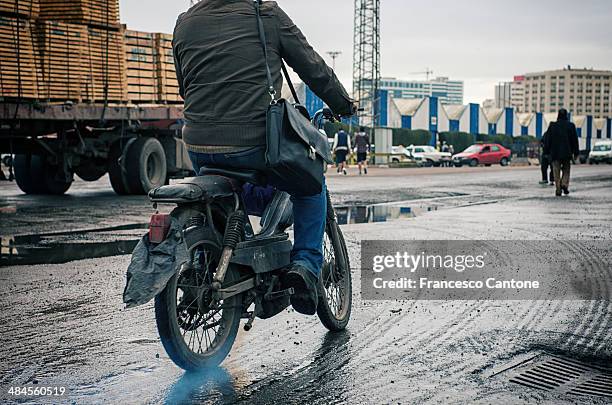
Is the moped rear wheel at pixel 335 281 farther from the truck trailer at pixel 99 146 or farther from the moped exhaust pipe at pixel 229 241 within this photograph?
the truck trailer at pixel 99 146

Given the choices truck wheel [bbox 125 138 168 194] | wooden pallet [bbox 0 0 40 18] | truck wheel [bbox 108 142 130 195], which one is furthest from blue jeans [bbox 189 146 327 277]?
truck wheel [bbox 108 142 130 195]

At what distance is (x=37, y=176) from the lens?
18656mm

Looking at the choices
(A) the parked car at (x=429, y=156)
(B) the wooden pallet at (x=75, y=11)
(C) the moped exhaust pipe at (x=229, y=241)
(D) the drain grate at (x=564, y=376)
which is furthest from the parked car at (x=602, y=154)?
(C) the moped exhaust pipe at (x=229, y=241)

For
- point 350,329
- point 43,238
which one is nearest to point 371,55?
point 43,238

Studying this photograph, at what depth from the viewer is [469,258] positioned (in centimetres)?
911

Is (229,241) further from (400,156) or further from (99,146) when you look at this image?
(400,156)

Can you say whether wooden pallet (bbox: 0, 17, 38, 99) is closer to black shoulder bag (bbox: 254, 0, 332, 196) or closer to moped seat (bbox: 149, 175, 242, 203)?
black shoulder bag (bbox: 254, 0, 332, 196)

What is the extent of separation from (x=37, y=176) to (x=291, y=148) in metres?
14.8

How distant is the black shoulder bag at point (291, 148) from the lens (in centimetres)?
478

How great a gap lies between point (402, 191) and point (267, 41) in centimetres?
1626

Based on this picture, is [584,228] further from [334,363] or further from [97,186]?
[97,186]

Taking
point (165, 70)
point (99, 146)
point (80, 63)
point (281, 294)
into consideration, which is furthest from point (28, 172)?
point (281, 294)

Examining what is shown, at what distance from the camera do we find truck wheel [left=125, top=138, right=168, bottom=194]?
1794cm

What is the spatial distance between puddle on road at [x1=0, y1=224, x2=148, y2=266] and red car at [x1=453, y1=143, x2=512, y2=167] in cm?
4848
